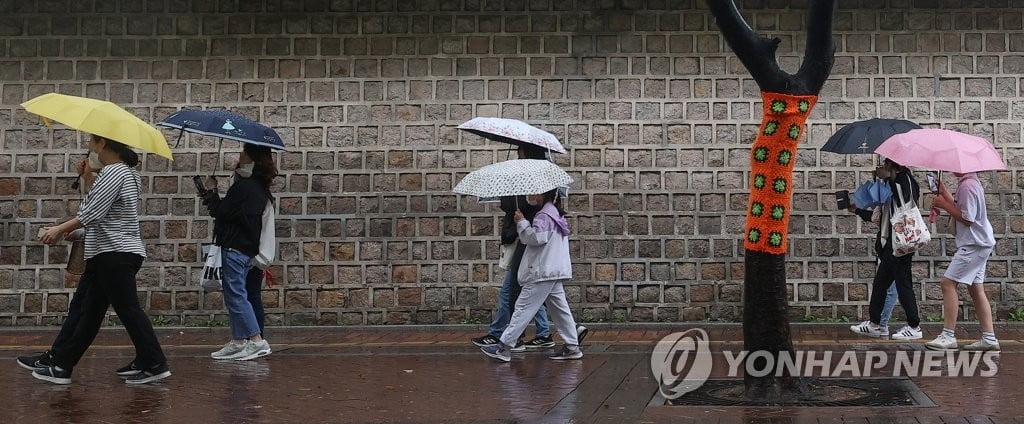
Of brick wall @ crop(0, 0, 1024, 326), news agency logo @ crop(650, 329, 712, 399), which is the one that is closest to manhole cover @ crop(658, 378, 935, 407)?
news agency logo @ crop(650, 329, 712, 399)

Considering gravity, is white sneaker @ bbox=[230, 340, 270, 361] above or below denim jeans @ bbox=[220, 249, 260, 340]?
below

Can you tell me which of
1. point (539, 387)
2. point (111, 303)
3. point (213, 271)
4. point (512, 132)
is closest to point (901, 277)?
point (512, 132)

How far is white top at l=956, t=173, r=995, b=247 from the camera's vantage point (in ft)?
33.4

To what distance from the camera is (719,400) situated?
7.74 m

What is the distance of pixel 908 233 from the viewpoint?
11148mm

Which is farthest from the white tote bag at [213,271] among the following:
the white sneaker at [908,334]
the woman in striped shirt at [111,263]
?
the white sneaker at [908,334]

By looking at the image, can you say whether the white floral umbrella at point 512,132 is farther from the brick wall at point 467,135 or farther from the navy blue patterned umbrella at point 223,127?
the brick wall at point 467,135

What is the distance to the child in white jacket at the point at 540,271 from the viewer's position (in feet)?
32.2

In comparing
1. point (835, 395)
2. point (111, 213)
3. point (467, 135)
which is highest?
point (467, 135)

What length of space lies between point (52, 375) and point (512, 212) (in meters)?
3.96

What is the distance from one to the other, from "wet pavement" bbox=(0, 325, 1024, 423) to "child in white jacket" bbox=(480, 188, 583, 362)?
301 mm

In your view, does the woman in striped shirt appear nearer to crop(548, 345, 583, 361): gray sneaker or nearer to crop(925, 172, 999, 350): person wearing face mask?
crop(548, 345, 583, 361): gray sneaker

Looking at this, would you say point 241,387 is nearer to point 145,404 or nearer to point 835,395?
point 145,404

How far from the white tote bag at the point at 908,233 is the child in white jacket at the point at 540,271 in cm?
326
